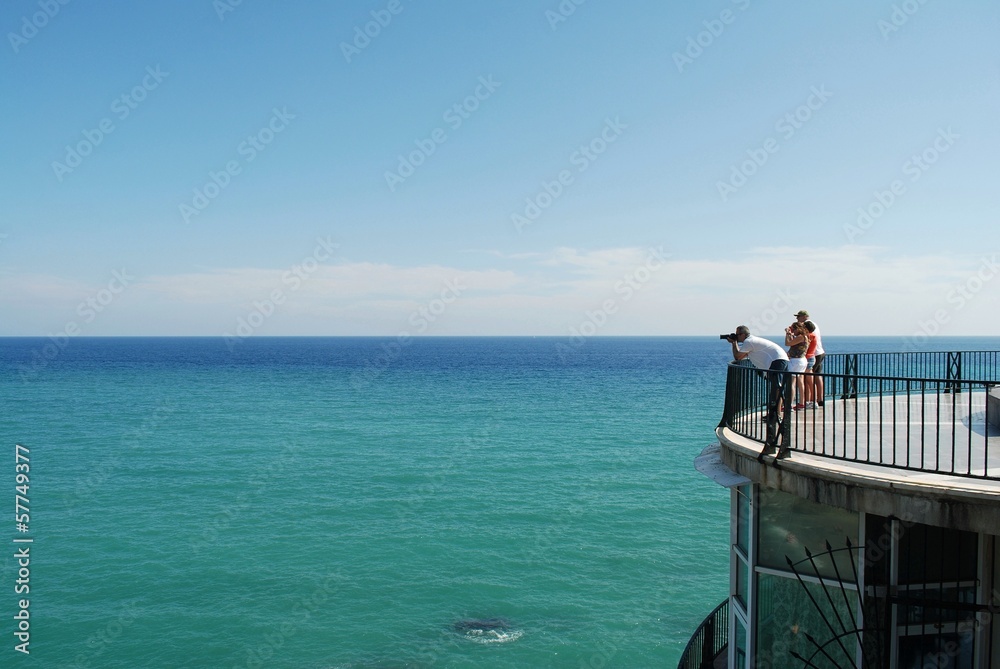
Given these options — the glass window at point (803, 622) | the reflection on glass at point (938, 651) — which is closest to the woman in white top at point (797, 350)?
the glass window at point (803, 622)

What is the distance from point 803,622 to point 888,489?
7.03 feet

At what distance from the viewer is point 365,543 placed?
75.6 ft

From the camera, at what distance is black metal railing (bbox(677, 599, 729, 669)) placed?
11.2 metres

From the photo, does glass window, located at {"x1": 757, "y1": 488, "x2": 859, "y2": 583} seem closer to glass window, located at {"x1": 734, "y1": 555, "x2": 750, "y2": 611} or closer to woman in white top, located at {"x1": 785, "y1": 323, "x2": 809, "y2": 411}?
glass window, located at {"x1": 734, "y1": 555, "x2": 750, "y2": 611}

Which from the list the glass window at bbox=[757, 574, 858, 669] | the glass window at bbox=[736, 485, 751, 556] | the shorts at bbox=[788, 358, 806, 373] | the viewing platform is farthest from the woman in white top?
the glass window at bbox=[757, 574, 858, 669]

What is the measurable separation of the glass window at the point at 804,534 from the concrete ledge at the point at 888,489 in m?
0.44

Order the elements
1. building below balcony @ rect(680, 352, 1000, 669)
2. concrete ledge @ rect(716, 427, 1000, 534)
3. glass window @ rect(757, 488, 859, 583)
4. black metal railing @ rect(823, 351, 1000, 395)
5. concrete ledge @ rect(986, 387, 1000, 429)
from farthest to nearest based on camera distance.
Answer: black metal railing @ rect(823, 351, 1000, 395) < concrete ledge @ rect(986, 387, 1000, 429) < glass window @ rect(757, 488, 859, 583) < building below balcony @ rect(680, 352, 1000, 669) < concrete ledge @ rect(716, 427, 1000, 534)

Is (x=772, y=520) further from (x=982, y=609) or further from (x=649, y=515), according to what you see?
(x=649, y=515)

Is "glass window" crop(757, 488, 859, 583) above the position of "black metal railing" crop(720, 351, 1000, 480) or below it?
below

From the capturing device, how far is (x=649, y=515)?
1011 inches

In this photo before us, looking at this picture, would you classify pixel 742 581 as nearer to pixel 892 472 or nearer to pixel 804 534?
pixel 804 534

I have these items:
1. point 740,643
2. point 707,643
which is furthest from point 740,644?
point 707,643

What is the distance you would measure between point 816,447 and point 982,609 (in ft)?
7.02

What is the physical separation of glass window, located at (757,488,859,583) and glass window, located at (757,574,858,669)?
0.18 metres
